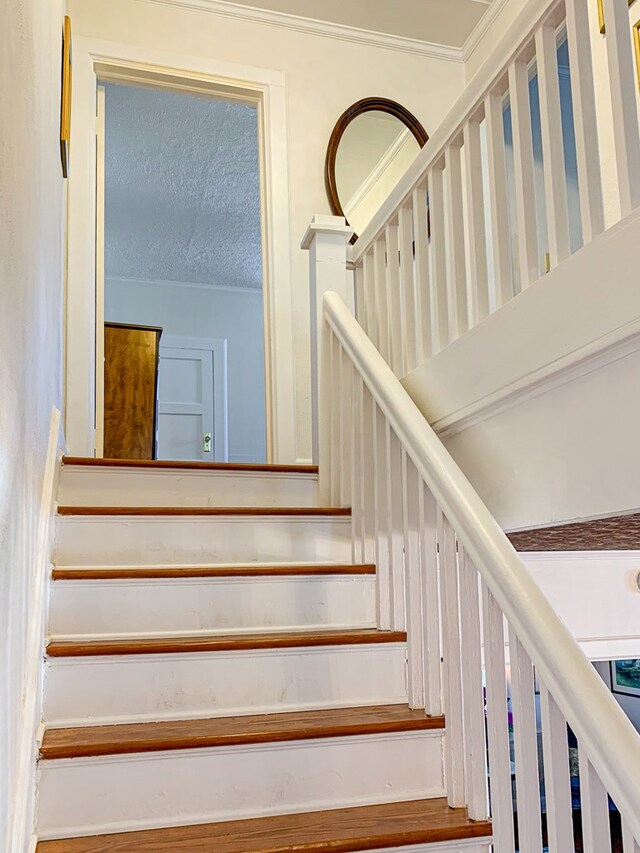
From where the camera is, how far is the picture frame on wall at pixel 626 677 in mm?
7035

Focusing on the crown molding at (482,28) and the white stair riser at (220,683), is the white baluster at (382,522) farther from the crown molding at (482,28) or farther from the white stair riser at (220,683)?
the crown molding at (482,28)

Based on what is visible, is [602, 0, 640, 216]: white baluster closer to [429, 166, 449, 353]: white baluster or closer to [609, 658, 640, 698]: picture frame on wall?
[429, 166, 449, 353]: white baluster

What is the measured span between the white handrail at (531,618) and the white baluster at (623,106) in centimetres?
69

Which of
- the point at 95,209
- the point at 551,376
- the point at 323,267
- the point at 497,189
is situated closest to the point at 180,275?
the point at 95,209

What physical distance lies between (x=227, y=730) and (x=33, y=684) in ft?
1.44

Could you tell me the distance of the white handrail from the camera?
115 cm

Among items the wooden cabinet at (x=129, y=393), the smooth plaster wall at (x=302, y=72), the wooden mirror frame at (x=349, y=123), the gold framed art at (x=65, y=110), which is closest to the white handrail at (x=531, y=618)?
the gold framed art at (x=65, y=110)

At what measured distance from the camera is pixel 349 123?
13.0 ft

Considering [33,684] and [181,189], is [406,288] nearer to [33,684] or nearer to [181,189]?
[33,684]

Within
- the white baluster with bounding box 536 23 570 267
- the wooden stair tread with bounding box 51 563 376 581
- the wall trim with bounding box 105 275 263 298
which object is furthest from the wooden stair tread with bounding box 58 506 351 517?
the wall trim with bounding box 105 275 263 298

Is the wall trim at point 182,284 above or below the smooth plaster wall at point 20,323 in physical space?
above

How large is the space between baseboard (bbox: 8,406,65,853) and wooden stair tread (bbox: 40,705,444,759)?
77mm

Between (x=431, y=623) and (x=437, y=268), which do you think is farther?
(x=437, y=268)

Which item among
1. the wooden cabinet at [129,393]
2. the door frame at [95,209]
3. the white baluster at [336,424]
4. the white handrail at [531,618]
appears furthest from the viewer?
the wooden cabinet at [129,393]
